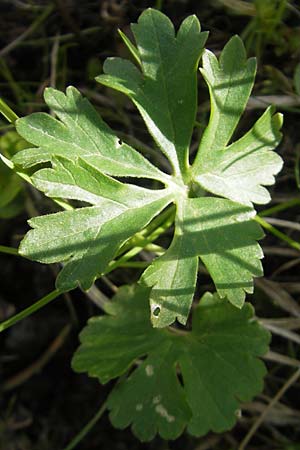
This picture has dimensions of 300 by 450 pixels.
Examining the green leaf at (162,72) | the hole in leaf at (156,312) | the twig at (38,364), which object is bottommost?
the twig at (38,364)

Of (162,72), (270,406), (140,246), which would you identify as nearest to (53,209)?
(140,246)

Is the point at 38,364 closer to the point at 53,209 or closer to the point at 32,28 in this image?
the point at 53,209

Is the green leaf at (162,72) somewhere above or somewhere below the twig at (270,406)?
above

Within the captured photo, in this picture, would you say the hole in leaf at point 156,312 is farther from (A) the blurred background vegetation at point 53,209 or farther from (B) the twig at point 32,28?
(B) the twig at point 32,28

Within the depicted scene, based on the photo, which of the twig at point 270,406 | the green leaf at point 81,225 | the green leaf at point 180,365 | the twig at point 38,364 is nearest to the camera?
the green leaf at point 81,225

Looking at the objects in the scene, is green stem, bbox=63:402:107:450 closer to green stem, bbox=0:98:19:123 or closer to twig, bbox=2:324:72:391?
twig, bbox=2:324:72:391

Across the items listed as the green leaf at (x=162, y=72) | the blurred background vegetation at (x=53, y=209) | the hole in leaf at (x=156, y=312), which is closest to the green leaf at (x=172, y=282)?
the hole in leaf at (x=156, y=312)

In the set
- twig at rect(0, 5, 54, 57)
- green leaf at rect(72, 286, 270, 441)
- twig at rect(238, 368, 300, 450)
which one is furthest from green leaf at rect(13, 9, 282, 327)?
twig at rect(0, 5, 54, 57)

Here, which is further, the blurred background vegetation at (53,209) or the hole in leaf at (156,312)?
the blurred background vegetation at (53,209)
